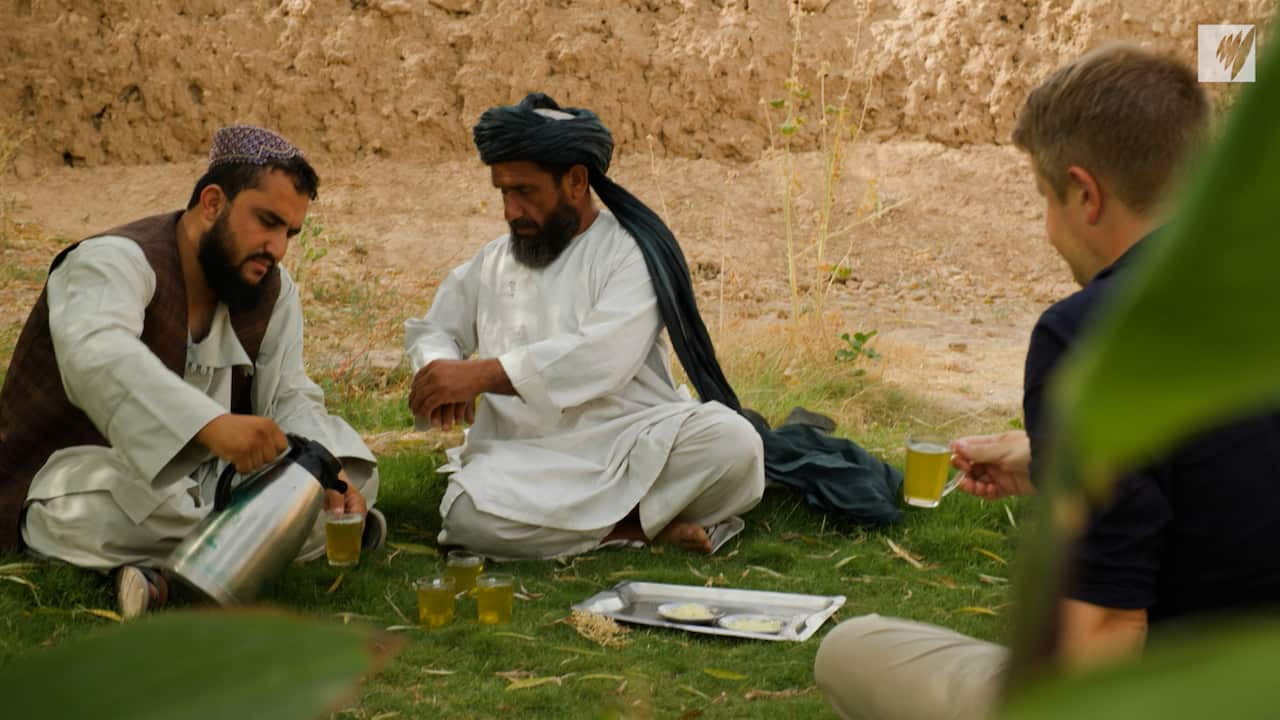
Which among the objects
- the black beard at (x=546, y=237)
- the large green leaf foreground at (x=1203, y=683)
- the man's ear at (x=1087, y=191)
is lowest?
the black beard at (x=546, y=237)

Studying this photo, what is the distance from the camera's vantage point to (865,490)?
4.12 metres

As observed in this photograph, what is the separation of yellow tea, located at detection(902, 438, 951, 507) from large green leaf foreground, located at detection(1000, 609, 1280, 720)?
3.57m

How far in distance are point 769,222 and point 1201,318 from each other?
11.7 m

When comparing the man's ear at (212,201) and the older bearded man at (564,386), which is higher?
the man's ear at (212,201)

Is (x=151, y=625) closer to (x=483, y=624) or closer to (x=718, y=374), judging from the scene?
(x=483, y=624)

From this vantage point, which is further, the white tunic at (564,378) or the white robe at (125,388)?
the white tunic at (564,378)

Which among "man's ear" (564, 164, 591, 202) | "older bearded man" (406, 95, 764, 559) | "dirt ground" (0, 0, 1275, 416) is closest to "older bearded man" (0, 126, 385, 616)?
"older bearded man" (406, 95, 764, 559)

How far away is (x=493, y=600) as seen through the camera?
3.19 metres

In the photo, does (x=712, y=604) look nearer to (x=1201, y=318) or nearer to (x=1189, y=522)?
(x=1189, y=522)

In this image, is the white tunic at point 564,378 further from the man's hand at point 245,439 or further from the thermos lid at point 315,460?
the man's hand at point 245,439

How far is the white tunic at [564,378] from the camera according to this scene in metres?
3.99

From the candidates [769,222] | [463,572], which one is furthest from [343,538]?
[769,222]

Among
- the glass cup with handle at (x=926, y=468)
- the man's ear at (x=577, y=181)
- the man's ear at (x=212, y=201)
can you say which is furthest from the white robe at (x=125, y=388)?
the glass cup with handle at (x=926, y=468)

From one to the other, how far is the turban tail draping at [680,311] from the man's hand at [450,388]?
0.70 m
